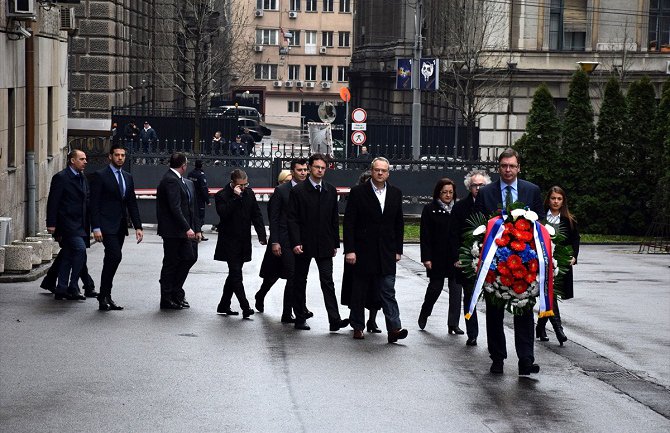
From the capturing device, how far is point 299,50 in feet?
416

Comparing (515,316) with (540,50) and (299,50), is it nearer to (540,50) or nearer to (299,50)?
(540,50)

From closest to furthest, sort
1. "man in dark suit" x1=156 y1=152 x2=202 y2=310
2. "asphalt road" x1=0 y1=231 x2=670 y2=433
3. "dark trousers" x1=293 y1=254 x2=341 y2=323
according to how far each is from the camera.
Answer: "asphalt road" x1=0 y1=231 x2=670 y2=433
"dark trousers" x1=293 y1=254 x2=341 y2=323
"man in dark suit" x1=156 y1=152 x2=202 y2=310

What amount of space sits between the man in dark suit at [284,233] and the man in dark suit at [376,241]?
947mm

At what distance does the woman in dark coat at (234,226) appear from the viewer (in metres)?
15.6

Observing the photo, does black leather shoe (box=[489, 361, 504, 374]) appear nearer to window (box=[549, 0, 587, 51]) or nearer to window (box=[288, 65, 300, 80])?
window (box=[549, 0, 587, 51])

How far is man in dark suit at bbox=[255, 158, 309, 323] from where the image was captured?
14617mm

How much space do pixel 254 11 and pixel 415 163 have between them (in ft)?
303

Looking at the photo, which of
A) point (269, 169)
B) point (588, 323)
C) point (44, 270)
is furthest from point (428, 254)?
point (269, 169)

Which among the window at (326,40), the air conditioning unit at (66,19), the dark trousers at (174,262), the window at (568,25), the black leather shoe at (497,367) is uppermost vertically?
the window at (326,40)

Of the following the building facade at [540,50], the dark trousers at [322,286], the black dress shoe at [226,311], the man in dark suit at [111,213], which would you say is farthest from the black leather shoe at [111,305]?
the building facade at [540,50]

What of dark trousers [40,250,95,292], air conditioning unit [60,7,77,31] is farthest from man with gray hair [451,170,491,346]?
air conditioning unit [60,7,77,31]

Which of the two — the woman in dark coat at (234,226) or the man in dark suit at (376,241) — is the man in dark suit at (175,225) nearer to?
the woman in dark coat at (234,226)

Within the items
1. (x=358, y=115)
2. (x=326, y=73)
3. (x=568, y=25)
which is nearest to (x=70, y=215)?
(x=358, y=115)

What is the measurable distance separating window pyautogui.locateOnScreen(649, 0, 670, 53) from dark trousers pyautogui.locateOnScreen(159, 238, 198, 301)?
38.6 m
